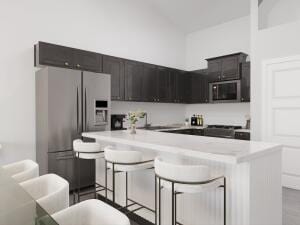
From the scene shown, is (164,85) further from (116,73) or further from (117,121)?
(117,121)

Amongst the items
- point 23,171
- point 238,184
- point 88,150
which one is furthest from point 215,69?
point 23,171

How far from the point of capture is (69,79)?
11.3ft

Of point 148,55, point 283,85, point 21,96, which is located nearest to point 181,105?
point 148,55

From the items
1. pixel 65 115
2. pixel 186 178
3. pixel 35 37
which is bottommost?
pixel 186 178

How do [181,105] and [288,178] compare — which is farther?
[181,105]

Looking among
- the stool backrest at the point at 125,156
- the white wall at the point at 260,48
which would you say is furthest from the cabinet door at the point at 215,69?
the stool backrest at the point at 125,156

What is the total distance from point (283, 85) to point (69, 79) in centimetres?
353

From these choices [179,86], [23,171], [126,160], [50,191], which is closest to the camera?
[50,191]

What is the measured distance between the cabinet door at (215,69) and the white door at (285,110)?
1365mm

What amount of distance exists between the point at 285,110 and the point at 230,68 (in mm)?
1680

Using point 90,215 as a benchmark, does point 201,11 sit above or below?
above

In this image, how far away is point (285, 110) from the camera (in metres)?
3.65

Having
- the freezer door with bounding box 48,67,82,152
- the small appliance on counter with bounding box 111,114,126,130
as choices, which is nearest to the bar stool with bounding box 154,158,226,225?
the freezer door with bounding box 48,67,82,152

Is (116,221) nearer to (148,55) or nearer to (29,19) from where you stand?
(29,19)
